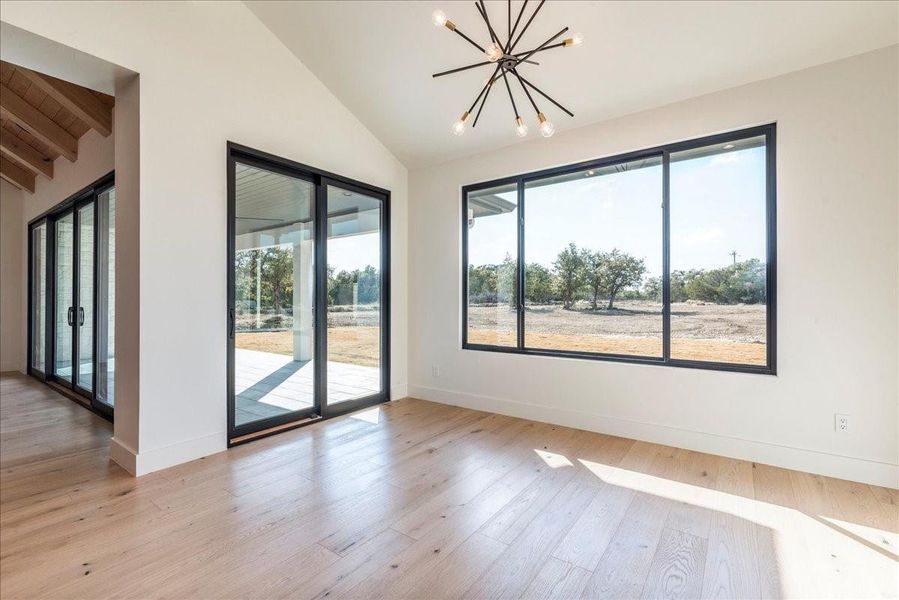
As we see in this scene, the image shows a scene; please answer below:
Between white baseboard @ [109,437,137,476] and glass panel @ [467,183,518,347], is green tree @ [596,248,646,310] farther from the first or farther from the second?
white baseboard @ [109,437,137,476]

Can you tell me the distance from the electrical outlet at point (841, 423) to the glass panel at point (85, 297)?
6383mm

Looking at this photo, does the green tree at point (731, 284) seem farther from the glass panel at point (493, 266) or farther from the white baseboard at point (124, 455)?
the white baseboard at point (124, 455)

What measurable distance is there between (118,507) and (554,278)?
→ 11.7 feet

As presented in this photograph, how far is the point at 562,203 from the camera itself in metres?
3.83

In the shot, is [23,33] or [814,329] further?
[814,329]

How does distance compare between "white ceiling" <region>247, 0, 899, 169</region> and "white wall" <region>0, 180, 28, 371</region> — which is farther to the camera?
"white wall" <region>0, 180, 28, 371</region>

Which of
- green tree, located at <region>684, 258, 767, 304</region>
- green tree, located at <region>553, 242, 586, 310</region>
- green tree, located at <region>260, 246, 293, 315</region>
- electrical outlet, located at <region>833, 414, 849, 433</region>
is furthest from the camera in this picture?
green tree, located at <region>553, 242, 586, 310</region>

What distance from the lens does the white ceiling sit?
2459 millimetres

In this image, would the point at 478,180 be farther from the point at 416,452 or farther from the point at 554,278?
the point at 416,452

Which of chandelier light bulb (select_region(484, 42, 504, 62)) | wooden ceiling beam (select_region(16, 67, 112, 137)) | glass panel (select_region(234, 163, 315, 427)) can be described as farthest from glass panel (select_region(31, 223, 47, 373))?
chandelier light bulb (select_region(484, 42, 504, 62))

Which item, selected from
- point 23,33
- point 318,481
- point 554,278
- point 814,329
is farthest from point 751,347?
point 23,33

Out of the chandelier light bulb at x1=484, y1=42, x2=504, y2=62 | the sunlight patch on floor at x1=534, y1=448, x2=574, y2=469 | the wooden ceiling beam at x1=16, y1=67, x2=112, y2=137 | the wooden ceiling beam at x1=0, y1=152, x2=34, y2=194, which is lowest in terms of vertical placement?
the sunlight patch on floor at x1=534, y1=448, x2=574, y2=469

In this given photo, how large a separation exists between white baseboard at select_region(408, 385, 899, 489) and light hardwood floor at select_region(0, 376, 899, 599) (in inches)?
3.5

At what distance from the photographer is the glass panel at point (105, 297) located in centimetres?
383
